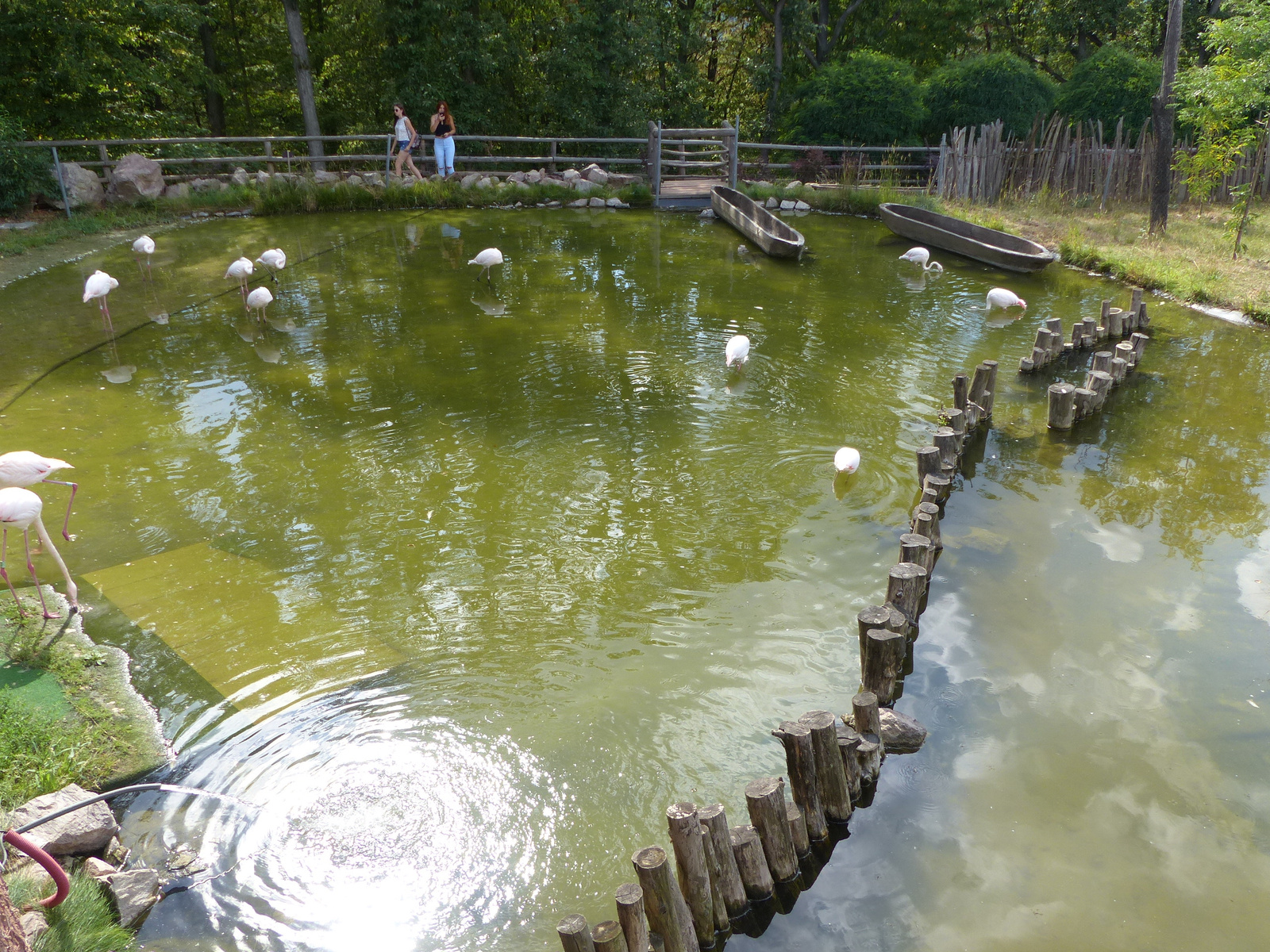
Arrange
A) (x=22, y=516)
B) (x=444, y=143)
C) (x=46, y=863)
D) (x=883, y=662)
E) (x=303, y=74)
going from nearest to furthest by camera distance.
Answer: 1. (x=46, y=863)
2. (x=883, y=662)
3. (x=22, y=516)
4. (x=444, y=143)
5. (x=303, y=74)

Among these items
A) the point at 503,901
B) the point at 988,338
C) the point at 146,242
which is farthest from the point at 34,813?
the point at 146,242

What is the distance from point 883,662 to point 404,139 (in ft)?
57.5

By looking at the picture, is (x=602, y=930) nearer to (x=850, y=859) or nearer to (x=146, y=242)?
(x=850, y=859)

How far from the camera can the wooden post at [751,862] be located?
3498 millimetres

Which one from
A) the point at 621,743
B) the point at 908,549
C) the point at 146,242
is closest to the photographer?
the point at 621,743

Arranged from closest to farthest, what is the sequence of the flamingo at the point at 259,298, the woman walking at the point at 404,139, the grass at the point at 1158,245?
the flamingo at the point at 259,298
the grass at the point at 1158,245
the woman walking at the point at 404,139

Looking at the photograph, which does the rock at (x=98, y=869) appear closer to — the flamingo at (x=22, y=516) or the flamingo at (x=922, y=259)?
the flamingo at (x=22, y=516)

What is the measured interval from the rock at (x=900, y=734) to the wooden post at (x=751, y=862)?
1023 millimetres

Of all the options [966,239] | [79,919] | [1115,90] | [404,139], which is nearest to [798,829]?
[79,919]

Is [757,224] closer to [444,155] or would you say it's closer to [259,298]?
[444,155]

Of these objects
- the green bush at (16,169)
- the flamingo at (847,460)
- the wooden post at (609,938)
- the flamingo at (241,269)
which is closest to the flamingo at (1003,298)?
the flamingo at (847,460)

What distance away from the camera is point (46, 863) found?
109 inches

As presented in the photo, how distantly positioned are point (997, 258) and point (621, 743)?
1125cm

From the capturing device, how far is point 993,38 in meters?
29.1
